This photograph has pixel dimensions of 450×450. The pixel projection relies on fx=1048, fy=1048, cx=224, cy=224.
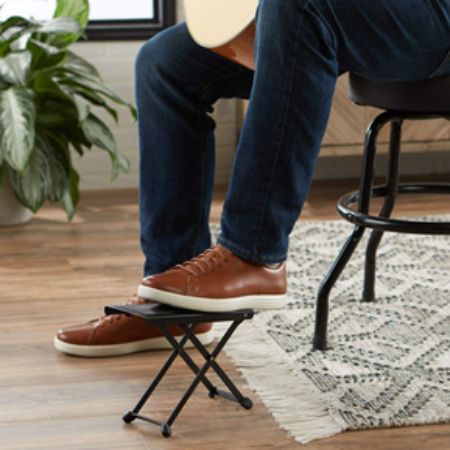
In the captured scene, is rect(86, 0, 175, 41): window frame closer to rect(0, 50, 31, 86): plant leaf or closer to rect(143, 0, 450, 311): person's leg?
rect(0, 50, 31, 86): plant leaf

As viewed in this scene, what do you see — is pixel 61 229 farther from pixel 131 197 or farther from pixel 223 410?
pixel 223 410

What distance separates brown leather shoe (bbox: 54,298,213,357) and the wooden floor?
0.8 inches

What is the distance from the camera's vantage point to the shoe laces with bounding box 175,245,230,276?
1634mm

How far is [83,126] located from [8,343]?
3.87ft

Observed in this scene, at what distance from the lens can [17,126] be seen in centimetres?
300

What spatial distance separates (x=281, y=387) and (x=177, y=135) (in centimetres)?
50

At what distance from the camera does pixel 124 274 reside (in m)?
2.72

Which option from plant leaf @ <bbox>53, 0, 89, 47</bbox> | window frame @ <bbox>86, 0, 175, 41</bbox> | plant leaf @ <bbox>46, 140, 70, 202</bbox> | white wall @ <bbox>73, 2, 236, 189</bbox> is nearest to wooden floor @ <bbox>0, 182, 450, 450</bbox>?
plant leaf @ <bbox>46, 140, 70, 202</bbox>

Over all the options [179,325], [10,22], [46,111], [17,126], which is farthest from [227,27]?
[10,22]

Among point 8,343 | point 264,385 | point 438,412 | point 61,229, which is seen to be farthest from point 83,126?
point 438,412

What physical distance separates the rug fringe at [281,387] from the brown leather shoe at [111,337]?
156 millimetres

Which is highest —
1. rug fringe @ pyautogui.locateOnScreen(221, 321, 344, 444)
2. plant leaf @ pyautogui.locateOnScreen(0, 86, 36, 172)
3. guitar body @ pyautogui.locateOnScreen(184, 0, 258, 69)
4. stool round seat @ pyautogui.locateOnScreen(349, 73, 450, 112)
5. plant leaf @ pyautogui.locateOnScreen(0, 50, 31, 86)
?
guitar body @ pyautogui.locateOnScreen(184, 0, 258, 69)

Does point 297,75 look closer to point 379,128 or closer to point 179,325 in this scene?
point 179,325

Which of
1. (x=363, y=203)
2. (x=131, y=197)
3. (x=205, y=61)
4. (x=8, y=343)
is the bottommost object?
(x=131, y=197)
